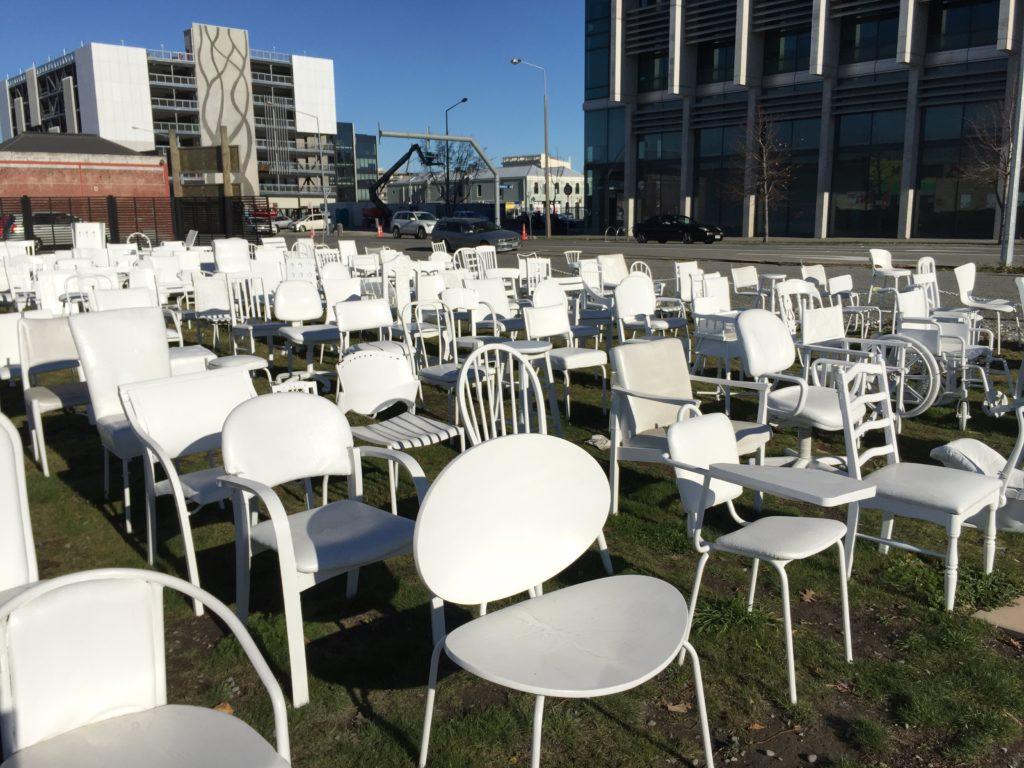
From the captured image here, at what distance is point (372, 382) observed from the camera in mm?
5195

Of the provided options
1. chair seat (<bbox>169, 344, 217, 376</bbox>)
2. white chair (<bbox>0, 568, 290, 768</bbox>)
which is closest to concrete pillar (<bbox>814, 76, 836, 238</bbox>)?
chair seat (<bbox>169, 344, 217, 376</bbox>)

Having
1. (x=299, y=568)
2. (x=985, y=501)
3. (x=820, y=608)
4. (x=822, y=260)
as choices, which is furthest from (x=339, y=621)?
(x=822, y=260)

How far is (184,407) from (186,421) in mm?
67

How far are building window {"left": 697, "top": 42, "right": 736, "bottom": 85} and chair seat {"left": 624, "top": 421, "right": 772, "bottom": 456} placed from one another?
4012cm

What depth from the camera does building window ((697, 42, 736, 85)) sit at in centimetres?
4119

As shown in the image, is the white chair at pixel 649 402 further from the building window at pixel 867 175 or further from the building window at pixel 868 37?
the building window at pixel 868 37

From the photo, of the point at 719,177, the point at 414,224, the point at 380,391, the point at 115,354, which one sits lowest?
the point at 380,391

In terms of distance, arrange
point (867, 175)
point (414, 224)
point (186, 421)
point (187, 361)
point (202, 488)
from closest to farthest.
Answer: point (202, 488) < point (186, 421) < point (187, 361) < point (867, 175) < point (414, 224)

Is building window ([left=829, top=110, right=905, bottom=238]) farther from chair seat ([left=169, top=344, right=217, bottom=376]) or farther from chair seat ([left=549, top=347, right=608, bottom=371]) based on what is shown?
chair seat ([left=169, top=344, right=217, bottom=376])

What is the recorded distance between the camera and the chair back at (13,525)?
2402 mm

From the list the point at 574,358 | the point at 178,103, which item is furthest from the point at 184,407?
the point at 178,103

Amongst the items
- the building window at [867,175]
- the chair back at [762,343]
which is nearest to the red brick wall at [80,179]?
the building window at [867,175]

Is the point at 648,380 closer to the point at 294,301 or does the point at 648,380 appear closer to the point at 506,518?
the point at 506,518

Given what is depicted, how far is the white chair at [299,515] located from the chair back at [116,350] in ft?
6.00
